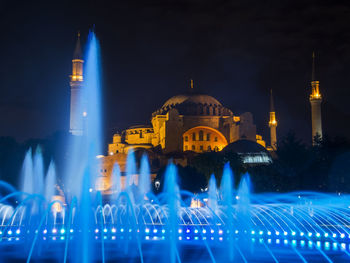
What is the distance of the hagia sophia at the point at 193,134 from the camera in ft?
166

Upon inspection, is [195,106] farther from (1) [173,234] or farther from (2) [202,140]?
(1) [173,234]

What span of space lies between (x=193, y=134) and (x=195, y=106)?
186 inches

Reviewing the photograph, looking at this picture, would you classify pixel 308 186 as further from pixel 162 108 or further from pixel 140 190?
pixel 162 108

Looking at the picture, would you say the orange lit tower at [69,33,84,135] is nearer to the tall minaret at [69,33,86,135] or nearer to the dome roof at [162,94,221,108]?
the tall minaret at [69,33,86,135]

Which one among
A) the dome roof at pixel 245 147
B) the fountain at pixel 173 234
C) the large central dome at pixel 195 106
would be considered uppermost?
the large central dome at pixel 195 106

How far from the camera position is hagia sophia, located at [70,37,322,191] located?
50.5 meters

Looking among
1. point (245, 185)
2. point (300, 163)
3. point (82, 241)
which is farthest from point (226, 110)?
point (82, 241)

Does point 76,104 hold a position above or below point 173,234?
above

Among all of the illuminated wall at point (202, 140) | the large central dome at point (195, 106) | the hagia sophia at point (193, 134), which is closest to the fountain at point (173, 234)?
the hagia sophia at point (193, 134)

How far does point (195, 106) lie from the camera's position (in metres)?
64.7

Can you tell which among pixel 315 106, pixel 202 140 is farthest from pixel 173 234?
pixel 202 140

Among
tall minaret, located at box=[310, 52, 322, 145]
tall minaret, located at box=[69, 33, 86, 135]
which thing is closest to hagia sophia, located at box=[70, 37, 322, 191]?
tall minaret, located at box=[310, 52, 322, 145]

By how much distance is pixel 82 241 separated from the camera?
35.5ft

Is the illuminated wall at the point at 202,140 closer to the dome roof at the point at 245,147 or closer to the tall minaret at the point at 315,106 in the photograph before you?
the dome roof at the point at 245,147
